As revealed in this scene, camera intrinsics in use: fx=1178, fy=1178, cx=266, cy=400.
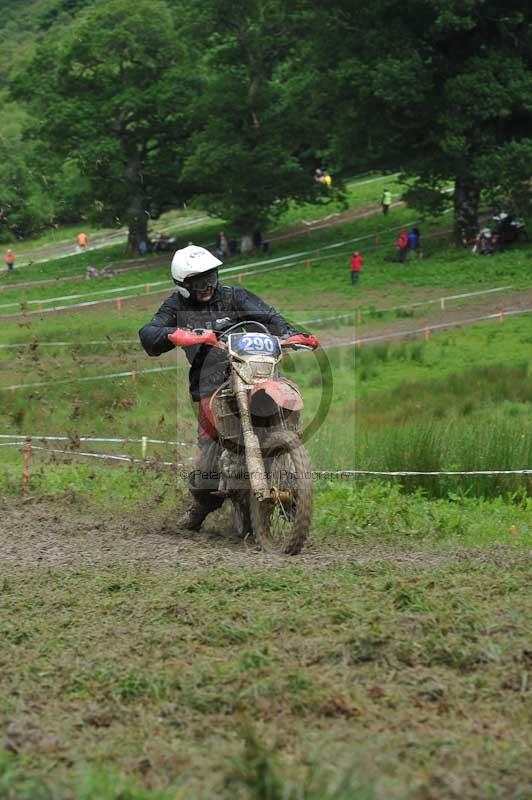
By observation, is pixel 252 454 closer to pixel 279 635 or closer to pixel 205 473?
pixel 205 473

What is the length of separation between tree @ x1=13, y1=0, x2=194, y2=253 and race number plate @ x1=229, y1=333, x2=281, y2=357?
37.7 meters

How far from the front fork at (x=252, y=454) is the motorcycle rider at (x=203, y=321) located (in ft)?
1.92

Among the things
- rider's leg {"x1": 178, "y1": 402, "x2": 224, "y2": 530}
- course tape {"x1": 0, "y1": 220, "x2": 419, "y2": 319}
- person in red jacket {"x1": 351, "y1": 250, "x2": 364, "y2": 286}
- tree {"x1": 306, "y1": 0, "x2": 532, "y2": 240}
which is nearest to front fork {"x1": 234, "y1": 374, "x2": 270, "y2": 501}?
rider's leg {"x1": 178, "y1": 402, "x2": 224, "y2": 530}

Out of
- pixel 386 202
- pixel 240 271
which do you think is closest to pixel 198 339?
pixel 240 271

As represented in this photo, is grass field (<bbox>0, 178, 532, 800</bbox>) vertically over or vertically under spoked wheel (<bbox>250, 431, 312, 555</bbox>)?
under

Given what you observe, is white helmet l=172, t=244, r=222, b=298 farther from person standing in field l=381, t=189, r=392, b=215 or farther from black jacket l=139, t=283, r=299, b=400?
person standing in field l=381, t=189, r=392, b=215

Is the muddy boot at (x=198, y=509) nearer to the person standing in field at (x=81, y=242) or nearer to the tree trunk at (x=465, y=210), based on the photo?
the tree trunk at (x=465, y=210)

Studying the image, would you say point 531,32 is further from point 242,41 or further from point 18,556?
point 18,556

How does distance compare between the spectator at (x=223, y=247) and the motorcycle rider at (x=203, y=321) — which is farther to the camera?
the spectator at (x=223, y=247)

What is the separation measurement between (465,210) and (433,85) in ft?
14.0

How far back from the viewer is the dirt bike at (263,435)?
8266mm

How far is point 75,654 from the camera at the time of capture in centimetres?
552

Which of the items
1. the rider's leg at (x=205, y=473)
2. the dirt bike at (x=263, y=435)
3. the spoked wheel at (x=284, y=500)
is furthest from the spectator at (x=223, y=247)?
the spoked wheel at (x=284, y=500)

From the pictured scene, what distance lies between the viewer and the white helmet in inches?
352
